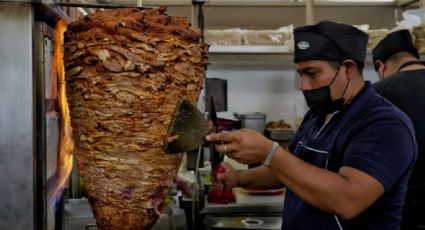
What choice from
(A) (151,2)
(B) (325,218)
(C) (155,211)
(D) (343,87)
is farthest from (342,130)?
(A) (151,2)

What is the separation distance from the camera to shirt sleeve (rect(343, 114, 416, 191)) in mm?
1493

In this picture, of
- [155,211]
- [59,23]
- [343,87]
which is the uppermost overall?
[59,23]

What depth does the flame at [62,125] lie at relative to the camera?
1.10 meters

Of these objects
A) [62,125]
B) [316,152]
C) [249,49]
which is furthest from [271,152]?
[249,49]

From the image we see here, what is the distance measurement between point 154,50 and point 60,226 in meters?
0.61

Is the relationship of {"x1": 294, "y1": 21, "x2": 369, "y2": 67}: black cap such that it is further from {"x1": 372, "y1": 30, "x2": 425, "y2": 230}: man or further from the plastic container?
the plastic container

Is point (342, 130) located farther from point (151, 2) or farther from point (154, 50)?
point (151, 2)

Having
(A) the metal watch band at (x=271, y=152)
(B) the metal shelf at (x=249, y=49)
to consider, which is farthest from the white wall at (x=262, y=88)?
(A) the metal watch band at (x=271, y=152)

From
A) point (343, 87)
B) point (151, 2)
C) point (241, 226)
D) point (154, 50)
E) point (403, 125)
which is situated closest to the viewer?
point (154, 50)

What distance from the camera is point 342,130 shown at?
166 centimetres

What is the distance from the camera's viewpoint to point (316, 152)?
Result: 5.68 feet

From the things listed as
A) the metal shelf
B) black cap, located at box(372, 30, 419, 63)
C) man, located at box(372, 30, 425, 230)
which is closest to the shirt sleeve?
man, located at box(372, 30, 425, 230)

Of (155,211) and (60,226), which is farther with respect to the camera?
(60,226)

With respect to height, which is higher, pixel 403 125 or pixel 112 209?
pixel 403 125
